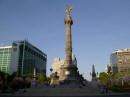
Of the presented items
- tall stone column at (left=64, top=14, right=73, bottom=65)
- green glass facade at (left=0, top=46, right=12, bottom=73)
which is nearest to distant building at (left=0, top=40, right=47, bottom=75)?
green glass facade at (left=0, top=46, right=12, bottom=73)

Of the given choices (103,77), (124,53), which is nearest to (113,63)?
(124,53)

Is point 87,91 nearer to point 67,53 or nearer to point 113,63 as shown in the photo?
point 67,53

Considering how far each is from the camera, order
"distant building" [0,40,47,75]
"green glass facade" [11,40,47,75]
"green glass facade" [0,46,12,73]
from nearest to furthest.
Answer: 1. "distant building" [0,40,47,75]
2. "green glass facade" [11,40,47,75]
3. "green glass facade" [0,46,12,73]

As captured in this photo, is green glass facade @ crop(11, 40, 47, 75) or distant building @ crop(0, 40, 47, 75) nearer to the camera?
distant building @ crop(0, 40, 47, 75)

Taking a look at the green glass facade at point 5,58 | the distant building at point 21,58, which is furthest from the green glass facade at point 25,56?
the green glass facade at point 5,58

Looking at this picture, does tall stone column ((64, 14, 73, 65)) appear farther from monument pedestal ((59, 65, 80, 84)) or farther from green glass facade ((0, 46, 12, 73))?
green glass facade ((0, 46, 12, 73))

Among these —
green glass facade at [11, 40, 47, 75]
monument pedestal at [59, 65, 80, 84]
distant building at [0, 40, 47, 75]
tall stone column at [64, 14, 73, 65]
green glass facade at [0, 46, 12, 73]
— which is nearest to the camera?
monument pedestal at [59, 65, 80, 84]

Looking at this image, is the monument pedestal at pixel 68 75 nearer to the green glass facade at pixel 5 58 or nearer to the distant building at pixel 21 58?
the distant building at pixel 21 58

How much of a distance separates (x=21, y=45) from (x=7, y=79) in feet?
281

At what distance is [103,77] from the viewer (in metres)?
92.7

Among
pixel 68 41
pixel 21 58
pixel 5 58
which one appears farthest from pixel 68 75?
pixel 5 58

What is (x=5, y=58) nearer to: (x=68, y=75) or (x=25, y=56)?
(x=25, y=56)

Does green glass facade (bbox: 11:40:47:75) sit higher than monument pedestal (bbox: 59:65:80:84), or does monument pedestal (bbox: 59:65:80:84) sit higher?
green glass facade (bbox: 11:40:47:75)

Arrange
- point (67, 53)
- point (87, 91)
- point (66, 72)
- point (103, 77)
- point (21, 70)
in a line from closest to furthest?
1. point (87, 91)
2. point (66, 72)
3. point (67, 53)
4. point (103, 77)
5. point (21, 70)
